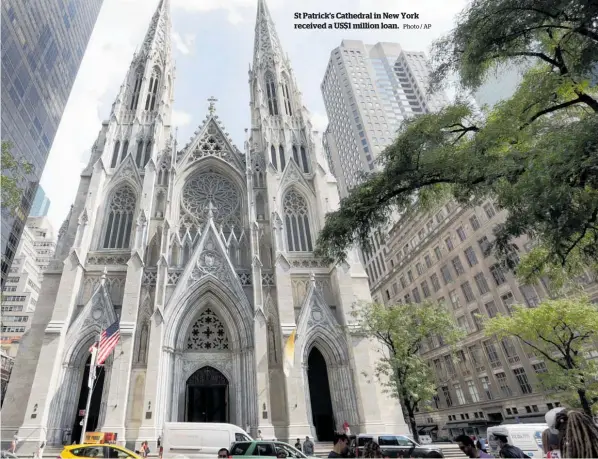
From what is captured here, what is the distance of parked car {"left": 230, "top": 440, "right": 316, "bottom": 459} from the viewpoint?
10760 mm

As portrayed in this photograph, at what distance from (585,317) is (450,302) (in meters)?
19.1

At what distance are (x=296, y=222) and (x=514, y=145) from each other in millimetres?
20761

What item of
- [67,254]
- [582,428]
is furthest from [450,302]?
[582,428]

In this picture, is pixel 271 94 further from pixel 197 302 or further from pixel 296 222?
pixel 197 302

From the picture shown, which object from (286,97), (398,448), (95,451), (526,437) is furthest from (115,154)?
(526,437)

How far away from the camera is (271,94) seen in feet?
122

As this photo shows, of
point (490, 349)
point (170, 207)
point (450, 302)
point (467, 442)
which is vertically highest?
point (170, 207)

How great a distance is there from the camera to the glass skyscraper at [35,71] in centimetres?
3275

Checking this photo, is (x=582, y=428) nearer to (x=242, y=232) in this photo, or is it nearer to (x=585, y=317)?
(x=585, y=317)

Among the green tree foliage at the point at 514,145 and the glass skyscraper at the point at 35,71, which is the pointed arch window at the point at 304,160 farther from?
the glass skyscraper at the point at 35,71

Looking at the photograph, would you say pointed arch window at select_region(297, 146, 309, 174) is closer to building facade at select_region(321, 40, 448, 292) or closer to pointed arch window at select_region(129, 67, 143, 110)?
pointed arch window at select_region(129, 67, 143, 110)

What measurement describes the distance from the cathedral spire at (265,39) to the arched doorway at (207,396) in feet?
103

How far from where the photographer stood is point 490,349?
31.9m

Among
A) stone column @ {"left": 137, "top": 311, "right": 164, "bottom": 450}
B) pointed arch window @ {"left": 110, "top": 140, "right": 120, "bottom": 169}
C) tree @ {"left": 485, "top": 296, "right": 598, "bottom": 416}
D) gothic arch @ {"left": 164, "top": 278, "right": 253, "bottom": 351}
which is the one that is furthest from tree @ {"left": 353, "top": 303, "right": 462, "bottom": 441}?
pointed arch window @ {"left": 110, "top": 140, "right": 120, "bottom": 169}
